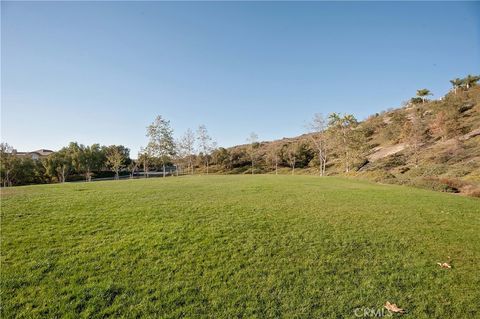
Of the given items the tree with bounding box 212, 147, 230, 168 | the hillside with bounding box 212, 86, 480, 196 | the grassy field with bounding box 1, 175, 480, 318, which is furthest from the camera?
the tree with bounding box 212, 147, 230, 168

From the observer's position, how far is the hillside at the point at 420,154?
26764 millimetres

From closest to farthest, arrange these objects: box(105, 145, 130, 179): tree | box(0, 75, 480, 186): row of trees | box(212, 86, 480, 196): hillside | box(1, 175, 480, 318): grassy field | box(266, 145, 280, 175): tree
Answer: box(1, 175, 480, 318): grassy field, box(212, 86, 480, 196): hillside, box(0, 75, 480, 186): row of trees, box(105, 145, 130, 179): tree, box(266, 145, 280, 175): tree

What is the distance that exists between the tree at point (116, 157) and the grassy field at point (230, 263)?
57.9 meters

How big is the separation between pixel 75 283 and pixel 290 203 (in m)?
9.82

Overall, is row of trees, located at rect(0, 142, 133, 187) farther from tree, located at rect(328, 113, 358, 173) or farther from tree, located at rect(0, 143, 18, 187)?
tree, located at rect(328, 113, 358, 173)

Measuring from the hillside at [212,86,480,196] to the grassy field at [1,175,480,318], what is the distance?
1736cm

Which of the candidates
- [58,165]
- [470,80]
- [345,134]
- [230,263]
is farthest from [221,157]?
[470,80]

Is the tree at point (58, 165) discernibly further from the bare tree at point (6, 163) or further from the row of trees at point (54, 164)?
the bare tree at point (6, 163)

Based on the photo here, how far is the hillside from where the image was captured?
26.8m

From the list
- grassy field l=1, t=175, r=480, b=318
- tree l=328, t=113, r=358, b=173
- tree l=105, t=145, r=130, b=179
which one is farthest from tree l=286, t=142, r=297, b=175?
grassy field l=1, t=175, r=480, b=318

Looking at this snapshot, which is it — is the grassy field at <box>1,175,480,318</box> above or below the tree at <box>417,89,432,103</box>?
below

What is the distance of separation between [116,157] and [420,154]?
69106 mm

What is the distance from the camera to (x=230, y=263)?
18.7ft

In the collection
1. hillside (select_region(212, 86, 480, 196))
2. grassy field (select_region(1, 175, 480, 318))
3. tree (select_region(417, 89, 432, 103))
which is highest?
tree (select_region(417, 89, 432, 103))
